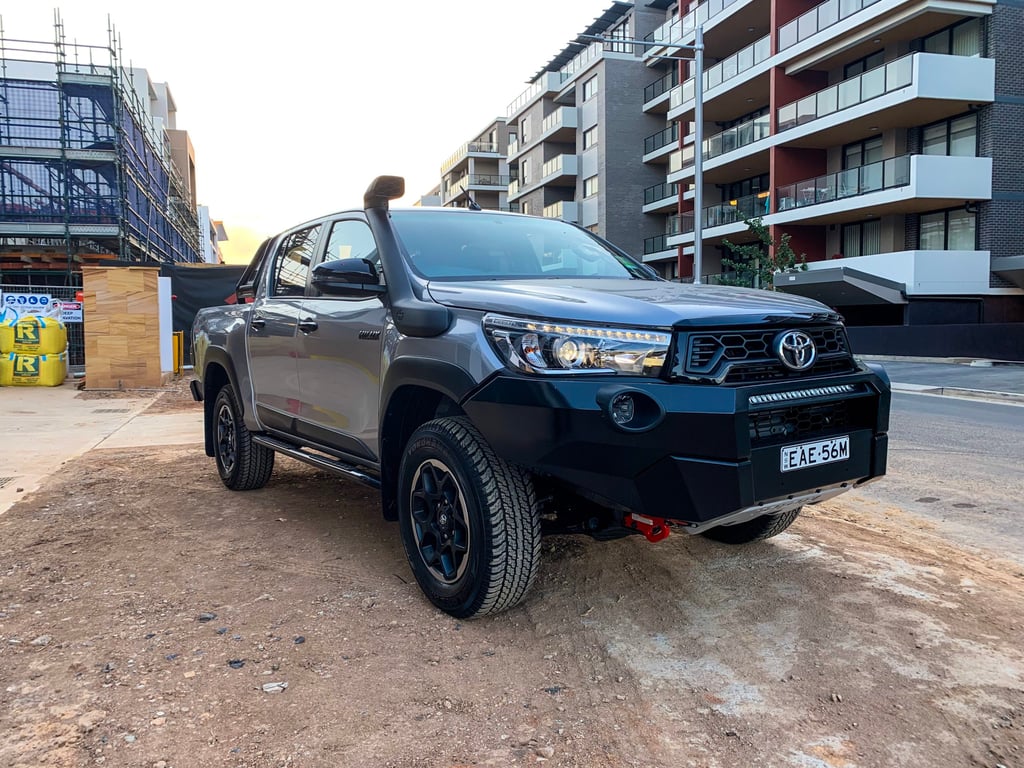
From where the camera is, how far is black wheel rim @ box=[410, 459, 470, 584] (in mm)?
3271

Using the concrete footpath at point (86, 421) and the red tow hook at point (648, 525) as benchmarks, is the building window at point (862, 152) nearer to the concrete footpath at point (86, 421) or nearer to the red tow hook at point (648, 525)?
the concrete footpath at point (86, 421)

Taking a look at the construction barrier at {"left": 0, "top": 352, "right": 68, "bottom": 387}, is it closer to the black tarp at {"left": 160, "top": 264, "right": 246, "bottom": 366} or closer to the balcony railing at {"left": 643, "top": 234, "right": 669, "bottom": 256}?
the black tarp at {"left": 160, "top": 264, "right": 246, "bottom": 366}

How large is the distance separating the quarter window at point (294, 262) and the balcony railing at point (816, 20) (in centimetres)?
2540

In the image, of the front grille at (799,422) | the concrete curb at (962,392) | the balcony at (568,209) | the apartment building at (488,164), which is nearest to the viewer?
the front grille at (799,422)

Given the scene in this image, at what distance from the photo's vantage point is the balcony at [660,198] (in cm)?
4347

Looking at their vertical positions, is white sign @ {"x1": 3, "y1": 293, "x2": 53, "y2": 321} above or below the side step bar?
above

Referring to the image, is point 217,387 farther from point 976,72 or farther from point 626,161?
point 626,161

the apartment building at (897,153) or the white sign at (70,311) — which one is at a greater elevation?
the apartment building at (897,153)

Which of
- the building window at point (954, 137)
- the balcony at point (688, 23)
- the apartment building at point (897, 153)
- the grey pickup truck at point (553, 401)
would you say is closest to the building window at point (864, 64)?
the apartment building at point (897, 153)

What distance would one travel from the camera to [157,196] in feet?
125

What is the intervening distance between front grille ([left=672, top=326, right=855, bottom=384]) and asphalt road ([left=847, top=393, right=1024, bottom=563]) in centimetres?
228

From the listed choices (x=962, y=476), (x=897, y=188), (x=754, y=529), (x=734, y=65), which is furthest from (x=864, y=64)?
(x=754, y=529)

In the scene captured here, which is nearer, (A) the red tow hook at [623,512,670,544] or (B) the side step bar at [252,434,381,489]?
(A) the red tow hook at [623,512,670,544]

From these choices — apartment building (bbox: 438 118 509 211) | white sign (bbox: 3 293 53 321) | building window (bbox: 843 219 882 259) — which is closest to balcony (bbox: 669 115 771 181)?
building window (bbox: 843 219 882 259)
